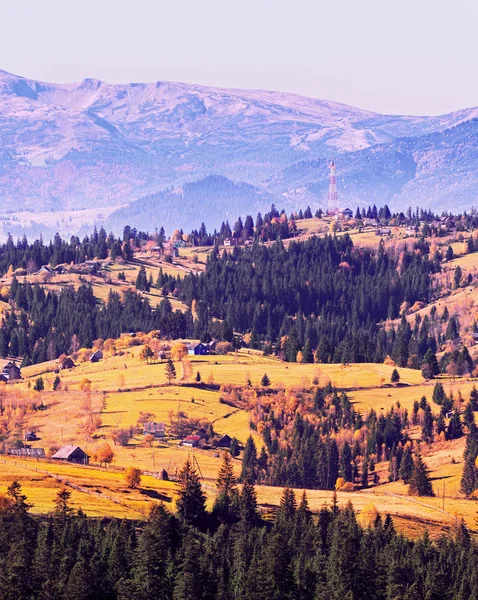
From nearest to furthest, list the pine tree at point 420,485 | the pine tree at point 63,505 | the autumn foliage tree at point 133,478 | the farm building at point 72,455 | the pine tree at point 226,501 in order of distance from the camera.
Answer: the pine tree at point 63,505 < the pine tree at point 226,501 < the autumn foliage tree at point 133,478 < the pine tree at point 420,485 < the farm building at point 72,455

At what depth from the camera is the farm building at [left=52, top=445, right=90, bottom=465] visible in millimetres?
187000

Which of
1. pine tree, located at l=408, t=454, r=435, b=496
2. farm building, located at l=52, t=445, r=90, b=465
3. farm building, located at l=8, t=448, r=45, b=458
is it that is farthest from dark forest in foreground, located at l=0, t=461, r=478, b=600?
farm building, located at l=8, t=448, r=45, b=458

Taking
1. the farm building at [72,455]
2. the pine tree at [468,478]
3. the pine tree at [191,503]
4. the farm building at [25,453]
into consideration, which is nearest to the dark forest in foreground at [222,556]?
the pine tree at [191,503]

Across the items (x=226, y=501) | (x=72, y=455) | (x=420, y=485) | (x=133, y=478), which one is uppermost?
(x=133, y=478)

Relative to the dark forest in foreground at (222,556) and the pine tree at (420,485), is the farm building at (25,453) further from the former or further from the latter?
the pine tree at (420,485)

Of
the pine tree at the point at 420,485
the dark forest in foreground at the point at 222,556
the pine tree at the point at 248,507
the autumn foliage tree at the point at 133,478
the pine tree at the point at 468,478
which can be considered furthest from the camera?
the pine tree at the point at 468,478

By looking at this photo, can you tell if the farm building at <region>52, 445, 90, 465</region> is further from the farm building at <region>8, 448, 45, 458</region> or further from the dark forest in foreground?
the dark forest in foreground

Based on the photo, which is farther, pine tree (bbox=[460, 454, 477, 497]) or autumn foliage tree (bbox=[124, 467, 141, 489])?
pine tree (bbox=[460, 454, 477, 497])

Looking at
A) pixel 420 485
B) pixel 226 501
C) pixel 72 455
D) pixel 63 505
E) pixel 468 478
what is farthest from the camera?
pixel 468 478

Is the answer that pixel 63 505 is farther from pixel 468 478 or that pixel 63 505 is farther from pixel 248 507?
pixel 468 478

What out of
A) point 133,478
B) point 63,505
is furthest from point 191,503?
point 63,505

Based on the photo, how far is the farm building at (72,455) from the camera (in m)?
187

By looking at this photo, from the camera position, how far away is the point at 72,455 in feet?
616

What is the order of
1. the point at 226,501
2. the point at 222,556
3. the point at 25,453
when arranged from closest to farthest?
the point at 222,556
the point at 226,501
the point at 25,453
